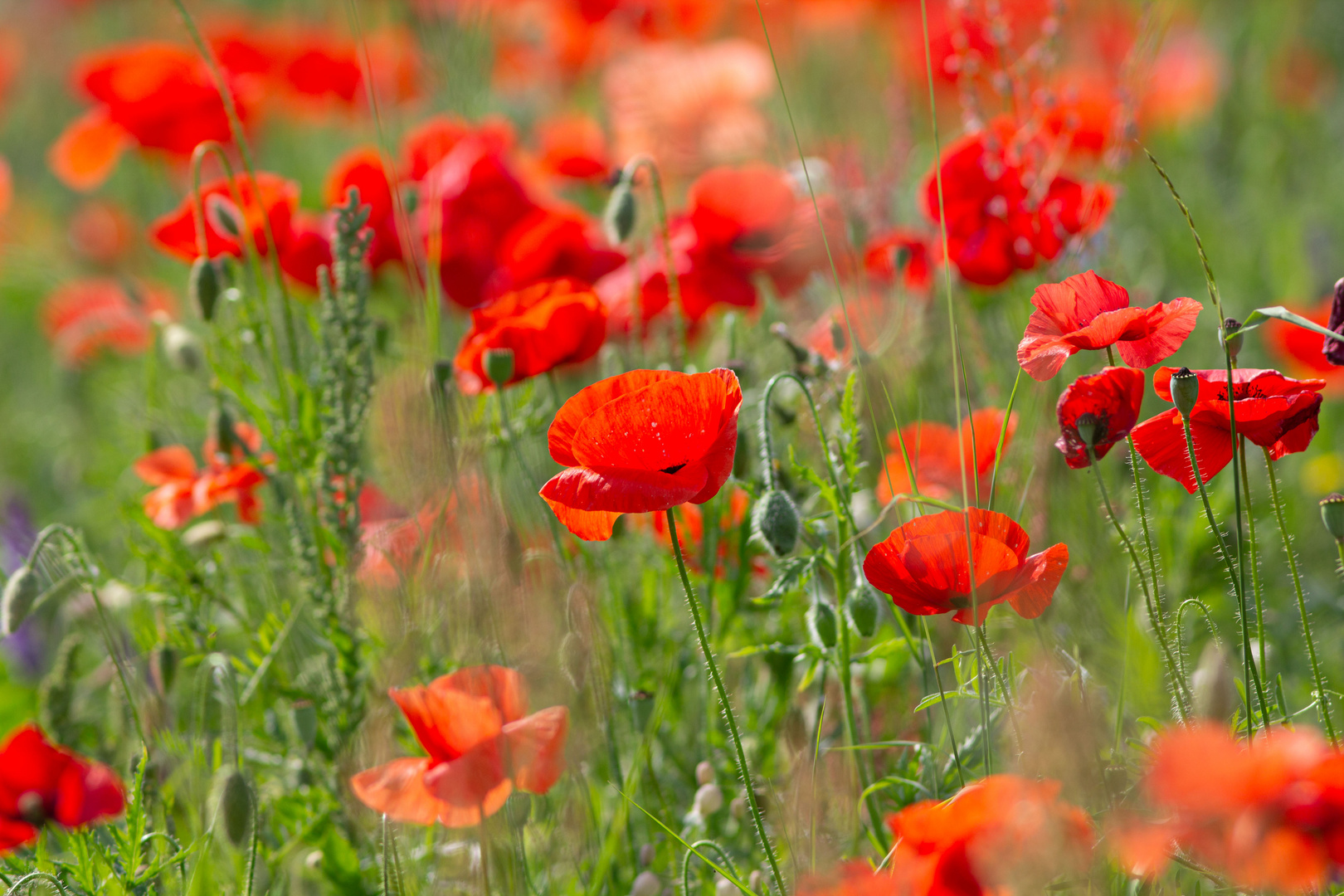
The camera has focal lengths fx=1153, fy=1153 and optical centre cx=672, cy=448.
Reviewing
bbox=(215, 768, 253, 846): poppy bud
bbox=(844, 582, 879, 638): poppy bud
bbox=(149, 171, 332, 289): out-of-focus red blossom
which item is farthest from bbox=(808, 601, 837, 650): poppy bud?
bbox=(149, 171, 332, 289): out-of-focus red blossom

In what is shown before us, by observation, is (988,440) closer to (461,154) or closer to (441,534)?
(441,534)

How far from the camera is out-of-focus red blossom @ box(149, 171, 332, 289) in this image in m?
1.60

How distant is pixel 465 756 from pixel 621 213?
772 mm

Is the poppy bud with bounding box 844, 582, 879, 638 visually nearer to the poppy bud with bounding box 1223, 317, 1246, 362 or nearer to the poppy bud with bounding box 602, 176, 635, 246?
the poppy bud with bounding box 1223, 317, 1246, 362

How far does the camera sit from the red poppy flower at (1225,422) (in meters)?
0.88

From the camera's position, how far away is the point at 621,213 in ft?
4.79

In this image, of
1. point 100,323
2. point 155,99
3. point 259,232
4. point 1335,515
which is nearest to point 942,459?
point 1335,515

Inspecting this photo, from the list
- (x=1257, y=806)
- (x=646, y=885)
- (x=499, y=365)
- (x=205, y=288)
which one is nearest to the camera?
(x=1257, y=806)

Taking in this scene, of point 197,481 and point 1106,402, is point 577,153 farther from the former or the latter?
point 1106,402

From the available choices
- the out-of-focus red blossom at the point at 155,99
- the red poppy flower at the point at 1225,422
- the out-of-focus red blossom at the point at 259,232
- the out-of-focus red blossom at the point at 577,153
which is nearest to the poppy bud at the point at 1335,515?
the red poppy flower at the point at 1225,422

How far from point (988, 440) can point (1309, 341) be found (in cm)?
96

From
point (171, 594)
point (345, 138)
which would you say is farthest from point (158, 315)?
point (345, 138)

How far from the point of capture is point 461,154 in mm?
1824

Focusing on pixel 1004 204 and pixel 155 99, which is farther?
pixel 155 99
